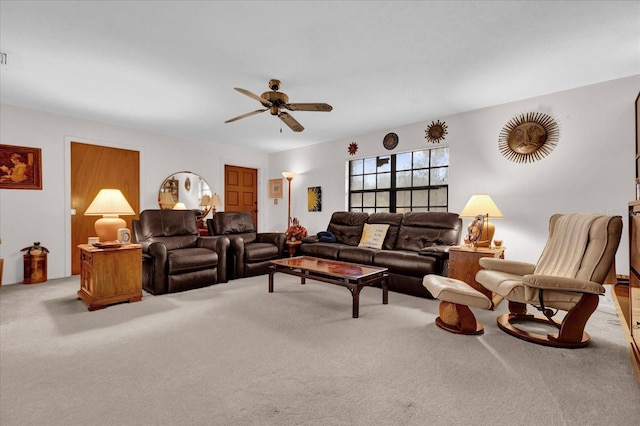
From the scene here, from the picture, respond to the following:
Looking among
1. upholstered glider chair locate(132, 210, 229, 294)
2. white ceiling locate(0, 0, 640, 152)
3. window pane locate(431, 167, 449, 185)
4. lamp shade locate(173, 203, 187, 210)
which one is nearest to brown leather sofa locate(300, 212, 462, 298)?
window pane locate(431, 167, 449, 185)

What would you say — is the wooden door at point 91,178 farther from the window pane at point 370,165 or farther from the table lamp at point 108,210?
the window pane at point 370,165

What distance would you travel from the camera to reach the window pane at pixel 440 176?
4.45 meters

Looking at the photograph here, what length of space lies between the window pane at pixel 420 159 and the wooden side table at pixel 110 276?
3997 millimetres

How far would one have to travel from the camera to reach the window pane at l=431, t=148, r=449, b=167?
175 inches

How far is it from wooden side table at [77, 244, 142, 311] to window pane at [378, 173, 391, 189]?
3712 mm

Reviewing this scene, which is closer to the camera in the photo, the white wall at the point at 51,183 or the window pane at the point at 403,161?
the white wall at the point at 51,183

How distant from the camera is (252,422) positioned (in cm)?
138

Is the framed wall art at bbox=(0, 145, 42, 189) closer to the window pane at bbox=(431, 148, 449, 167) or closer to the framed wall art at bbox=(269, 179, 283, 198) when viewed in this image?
the framed wall art at bbox=(269, 179, 283, 198)

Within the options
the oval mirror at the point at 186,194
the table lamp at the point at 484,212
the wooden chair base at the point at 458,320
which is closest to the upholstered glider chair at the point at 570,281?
the wooden chair base at the point at 458,320

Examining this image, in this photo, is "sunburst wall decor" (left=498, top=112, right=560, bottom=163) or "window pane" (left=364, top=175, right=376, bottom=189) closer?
"sunburst wall decor" (left=498, top=112, right=560, bottom=163)

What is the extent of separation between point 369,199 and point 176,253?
10.6 feet

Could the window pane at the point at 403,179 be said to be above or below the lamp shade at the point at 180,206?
above

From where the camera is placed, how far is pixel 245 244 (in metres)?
4.60

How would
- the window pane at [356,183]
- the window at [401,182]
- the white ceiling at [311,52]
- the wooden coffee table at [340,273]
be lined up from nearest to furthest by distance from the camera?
the white ceiling at [311,52]
the wooden coffee table at [340,273]
the window at [401,182]
the window pane at [356,183]
